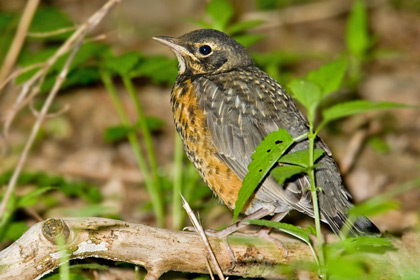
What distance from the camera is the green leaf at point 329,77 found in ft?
12.3

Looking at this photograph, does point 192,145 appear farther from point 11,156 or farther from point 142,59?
point 11,156

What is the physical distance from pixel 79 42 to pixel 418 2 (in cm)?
792

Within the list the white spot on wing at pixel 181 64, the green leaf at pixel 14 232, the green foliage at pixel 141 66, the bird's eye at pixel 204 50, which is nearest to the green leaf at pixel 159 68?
the green foliage at pixel 141 66

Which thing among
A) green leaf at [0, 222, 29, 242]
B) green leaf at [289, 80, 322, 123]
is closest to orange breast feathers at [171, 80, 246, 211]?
green leaf at [289, 80, 322, 123]

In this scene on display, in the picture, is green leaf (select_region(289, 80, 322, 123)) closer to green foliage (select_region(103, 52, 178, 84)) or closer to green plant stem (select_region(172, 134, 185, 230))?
green foliage (select_region(103, 52, 178, 84))

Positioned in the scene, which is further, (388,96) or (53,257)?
(388,96)

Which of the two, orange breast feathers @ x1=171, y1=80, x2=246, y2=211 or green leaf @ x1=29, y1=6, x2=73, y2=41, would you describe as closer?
orange breast feathers @ x1=171, y1=80, x2=246, y2=211

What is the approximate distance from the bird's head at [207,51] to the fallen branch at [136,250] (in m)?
1.50

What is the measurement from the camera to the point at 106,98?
9.34 m

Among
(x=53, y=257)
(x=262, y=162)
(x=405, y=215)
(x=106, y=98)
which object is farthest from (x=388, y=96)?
(x=53, y=257)

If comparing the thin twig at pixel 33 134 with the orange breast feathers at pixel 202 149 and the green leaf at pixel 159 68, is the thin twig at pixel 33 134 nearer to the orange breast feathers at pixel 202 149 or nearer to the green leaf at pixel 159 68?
the green leaf at pixel 159 68

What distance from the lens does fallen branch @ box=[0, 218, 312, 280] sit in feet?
11.8

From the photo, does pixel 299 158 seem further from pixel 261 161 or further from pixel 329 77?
pixel 329 77

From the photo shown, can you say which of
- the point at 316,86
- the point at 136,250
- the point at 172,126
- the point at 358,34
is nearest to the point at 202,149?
the point at 136,250
